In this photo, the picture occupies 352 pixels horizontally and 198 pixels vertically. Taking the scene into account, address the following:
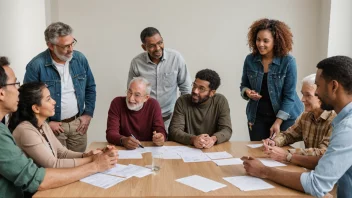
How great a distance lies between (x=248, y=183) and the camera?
1875 millimetres

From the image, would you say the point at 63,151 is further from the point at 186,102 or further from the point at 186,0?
the point at 186,0

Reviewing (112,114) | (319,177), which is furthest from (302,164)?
(112,114)

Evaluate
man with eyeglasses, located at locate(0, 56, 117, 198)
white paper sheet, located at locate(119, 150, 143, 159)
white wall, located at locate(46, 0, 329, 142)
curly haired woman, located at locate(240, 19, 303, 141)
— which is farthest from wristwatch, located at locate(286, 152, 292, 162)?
white wall, located at locate(46, 0, 329, 142)

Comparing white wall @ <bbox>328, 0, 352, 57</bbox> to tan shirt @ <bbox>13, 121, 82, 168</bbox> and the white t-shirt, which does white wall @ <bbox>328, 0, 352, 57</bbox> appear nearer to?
the white t-shirt

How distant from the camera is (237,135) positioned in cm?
477

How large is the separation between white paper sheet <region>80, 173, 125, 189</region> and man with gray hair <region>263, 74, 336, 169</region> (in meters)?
1.04

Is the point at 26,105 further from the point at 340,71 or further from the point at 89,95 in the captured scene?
the point at 340,71

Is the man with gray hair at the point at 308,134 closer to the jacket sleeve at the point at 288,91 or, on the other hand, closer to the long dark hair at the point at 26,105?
the jacket sleeve at the point at 288,91

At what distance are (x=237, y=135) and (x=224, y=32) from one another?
145cm

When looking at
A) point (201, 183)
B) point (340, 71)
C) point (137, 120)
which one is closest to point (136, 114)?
point (137, 120)

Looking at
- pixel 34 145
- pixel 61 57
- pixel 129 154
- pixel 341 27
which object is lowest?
pixel 129 154

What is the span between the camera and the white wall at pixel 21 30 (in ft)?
10.4

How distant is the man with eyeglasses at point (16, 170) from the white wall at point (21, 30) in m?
1.47

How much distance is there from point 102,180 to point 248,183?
82 centimetres
